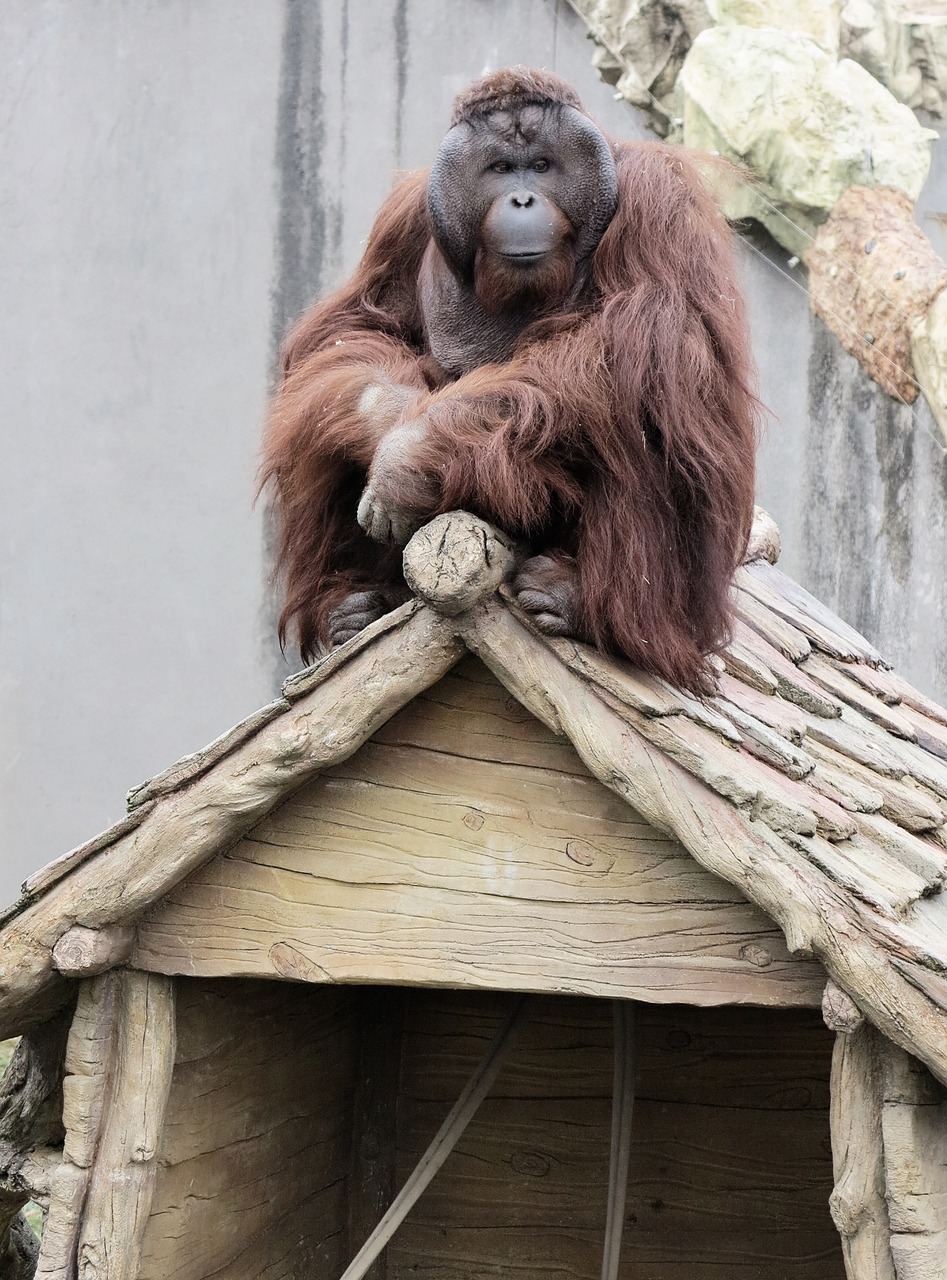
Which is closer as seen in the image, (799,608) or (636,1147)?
(636,1147)

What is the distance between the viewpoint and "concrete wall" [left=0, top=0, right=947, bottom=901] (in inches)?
221

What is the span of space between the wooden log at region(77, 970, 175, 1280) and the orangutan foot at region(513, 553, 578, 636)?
0.71 m

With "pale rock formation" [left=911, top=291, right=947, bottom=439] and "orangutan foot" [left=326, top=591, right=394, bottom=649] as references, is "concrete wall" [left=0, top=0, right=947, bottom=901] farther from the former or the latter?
"orangutan foot" [left=326, top=591, right=394, bottom=649]

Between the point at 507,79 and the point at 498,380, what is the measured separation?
1.54 ft

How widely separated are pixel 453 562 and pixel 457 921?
45cm

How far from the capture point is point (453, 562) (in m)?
1.74

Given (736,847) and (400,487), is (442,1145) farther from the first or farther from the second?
(400,487)

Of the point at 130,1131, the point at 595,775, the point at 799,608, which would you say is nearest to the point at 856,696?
the point at 799,608

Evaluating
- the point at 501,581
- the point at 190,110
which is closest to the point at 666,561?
the point at 501,581

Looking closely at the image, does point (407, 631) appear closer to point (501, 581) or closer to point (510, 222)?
point (501, 581)

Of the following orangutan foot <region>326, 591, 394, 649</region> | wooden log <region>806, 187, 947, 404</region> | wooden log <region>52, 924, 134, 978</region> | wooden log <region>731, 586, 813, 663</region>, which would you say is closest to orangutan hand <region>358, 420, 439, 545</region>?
orangutan foot <region>326, 591, 394, 649</region>

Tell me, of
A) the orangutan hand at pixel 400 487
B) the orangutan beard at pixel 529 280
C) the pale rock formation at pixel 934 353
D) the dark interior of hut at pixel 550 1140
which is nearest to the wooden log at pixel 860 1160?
the orangutan hand at pixel 400 487

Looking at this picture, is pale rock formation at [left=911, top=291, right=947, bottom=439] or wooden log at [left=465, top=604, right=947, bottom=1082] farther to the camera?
pale rock formation at [left=911, top=291, right=947, bottom=439]

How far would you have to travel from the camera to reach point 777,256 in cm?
555
